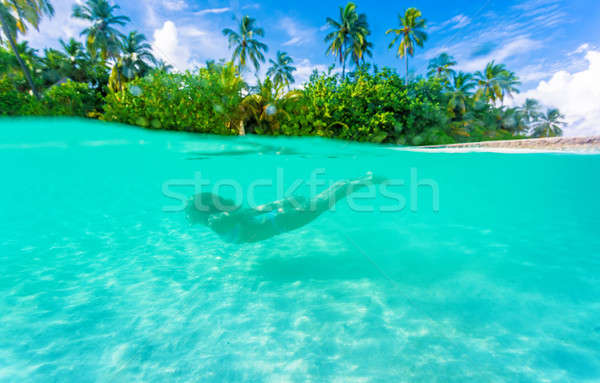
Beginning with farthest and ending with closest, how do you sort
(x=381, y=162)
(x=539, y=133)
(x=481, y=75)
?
(x=539, y=133) → (x=481, y=75) → (x=381, y=162)

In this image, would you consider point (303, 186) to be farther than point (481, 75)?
No

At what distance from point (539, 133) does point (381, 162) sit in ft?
198

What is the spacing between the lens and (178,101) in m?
15.4

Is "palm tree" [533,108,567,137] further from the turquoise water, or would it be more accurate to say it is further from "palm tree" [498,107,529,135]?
the turquoise water

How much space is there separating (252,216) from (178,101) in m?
10.9

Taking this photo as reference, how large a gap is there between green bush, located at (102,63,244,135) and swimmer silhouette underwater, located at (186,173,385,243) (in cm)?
841

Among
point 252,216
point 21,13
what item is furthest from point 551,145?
point 21,13

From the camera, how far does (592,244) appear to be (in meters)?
9.59

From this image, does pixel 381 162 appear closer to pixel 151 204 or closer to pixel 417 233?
pixel 417 233

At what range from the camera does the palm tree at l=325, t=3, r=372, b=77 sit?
38969 millimetres

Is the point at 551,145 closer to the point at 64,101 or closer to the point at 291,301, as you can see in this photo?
the point at 291,301

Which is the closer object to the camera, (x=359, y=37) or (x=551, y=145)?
(x=551, y=145)

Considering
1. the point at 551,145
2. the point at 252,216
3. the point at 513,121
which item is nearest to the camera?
the point at 252,216

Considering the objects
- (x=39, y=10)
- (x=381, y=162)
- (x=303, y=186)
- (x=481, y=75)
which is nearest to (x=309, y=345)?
(x=381, y=162)
